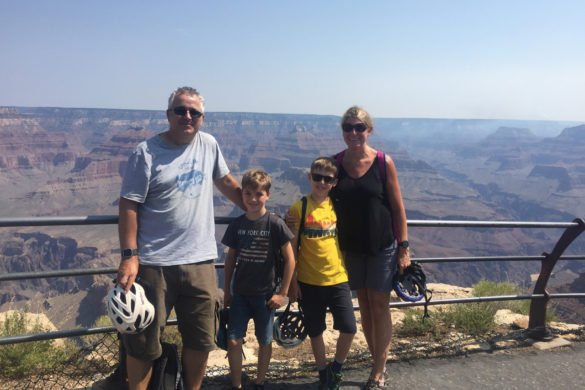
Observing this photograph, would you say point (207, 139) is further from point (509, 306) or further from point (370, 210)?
point (509, 306)

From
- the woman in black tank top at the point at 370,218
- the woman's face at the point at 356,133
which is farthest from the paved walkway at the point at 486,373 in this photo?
the woman's face at the point at 356,133

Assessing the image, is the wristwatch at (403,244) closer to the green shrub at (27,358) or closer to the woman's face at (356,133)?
the woman's face at (356,133)

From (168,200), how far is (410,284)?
208 cm

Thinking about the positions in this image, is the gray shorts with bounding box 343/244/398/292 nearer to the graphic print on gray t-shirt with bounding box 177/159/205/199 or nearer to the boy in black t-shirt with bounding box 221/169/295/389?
the boy in black t-shirt with bounding box 221/169/295/389

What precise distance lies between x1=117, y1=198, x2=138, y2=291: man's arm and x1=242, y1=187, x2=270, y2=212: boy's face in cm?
77

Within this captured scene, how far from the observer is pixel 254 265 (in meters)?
3.16

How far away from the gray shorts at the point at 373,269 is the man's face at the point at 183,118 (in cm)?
158

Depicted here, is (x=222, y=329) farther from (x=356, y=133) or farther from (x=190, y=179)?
(x=356, y=133)

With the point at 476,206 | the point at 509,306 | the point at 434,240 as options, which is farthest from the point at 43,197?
the point at 509,306

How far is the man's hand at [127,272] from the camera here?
273 centimetres

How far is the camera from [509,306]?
7.97 meters

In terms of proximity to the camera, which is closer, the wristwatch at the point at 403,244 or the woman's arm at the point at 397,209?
the woman's arm at the point at 397,209

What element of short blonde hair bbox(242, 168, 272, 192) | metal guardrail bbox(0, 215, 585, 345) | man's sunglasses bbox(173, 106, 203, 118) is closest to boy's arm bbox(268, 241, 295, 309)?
short blonde hair bbox(242, 168, 272, 192)

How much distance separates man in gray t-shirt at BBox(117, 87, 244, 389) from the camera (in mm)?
2801
